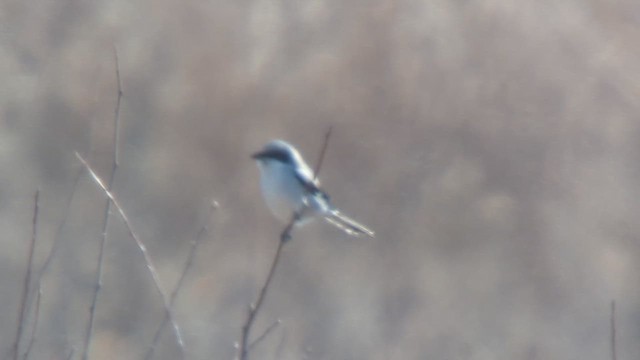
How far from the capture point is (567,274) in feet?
35.1

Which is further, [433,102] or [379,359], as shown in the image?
[433,102]

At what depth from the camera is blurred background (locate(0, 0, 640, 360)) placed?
31.8 ft

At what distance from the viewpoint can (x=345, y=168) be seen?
10.8 m

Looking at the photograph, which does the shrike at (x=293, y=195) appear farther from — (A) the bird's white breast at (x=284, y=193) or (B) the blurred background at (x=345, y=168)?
(B) the blurred background at (x=345, y=168)

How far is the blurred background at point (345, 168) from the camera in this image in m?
9.70

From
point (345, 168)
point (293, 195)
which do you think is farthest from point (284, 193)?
point (345, 168)

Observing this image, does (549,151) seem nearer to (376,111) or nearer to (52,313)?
(376,111)

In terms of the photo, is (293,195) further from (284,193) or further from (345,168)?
(345,168)

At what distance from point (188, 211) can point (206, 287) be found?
67 cm

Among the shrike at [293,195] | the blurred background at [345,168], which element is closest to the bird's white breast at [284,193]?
the shrike at [293,195]

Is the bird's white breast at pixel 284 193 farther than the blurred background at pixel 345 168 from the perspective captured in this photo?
No

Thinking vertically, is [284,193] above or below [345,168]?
below

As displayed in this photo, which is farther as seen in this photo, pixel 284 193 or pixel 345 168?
pixel 345 168

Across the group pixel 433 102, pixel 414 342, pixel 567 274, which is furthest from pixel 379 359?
pixel 433 102
